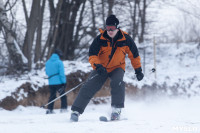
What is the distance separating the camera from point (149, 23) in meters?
24.4

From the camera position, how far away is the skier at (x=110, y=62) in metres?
5.04

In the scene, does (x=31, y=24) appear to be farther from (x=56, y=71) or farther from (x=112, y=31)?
(x=112, y=31)

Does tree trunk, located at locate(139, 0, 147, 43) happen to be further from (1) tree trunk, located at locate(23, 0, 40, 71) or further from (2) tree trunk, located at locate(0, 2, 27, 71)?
(2) tree trunk, located at locate(0, 2, 27, 71)

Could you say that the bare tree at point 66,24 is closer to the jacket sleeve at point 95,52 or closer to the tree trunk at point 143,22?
the tree trunk at point 143,22

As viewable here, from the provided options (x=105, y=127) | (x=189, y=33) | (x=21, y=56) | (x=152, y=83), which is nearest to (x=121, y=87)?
(x=105, y=127)

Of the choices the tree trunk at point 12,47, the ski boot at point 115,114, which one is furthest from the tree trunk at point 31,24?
the ski boot at point 115,114

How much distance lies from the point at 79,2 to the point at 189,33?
23700mm

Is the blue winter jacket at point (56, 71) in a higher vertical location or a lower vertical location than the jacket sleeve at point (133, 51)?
lower

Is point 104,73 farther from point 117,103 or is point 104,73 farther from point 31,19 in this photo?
point 31,19

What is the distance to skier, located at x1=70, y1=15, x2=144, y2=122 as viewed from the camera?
504cm

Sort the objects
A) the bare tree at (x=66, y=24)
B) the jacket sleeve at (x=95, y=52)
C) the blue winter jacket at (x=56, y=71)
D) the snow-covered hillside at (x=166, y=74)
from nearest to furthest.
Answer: the jacket sleeve at (x=95, y=52) < the blue winter jacket at (x=56, y=71) < the snow-covered hillside at (x=166, y=74) < the bare tree at (x=66, y=24)

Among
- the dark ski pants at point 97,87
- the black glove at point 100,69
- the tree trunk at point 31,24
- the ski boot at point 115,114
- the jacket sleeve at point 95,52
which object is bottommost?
the ski boot at point 115,114

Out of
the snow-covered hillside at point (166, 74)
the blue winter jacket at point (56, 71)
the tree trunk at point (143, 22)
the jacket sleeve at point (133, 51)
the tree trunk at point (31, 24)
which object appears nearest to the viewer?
the jacket sleeve at point (133, 51)

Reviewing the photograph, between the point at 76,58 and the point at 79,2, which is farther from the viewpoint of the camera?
the point at 76,58
